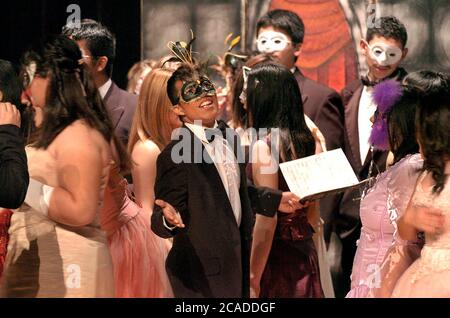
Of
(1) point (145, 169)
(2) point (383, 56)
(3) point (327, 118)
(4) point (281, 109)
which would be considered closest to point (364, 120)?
(3) point (327, 118)

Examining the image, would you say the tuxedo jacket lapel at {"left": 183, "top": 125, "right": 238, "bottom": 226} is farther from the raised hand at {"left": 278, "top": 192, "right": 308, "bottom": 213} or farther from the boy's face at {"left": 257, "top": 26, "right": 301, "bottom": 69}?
the boy's face at {"left": 257, "top": 26, "right": 301, "bottom": 69}

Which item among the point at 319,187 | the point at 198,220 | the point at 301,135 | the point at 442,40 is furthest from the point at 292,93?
the point at 442,40

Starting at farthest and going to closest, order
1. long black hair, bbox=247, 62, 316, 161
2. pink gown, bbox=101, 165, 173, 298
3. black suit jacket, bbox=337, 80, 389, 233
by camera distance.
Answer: black suit jacket, bbox=337, 80, 389, 233, long black hair, bbox=247, 62, 316, 161, pink gown, bbox=101, 165, 173, 298

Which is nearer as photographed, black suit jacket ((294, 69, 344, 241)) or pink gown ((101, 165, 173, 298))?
pink gown ((101, 165, 173, 298))

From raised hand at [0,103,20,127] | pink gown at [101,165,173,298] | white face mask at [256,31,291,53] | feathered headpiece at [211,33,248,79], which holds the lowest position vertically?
pink gown at [101,165,173,298]

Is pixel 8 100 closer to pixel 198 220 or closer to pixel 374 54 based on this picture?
pixel 198 220

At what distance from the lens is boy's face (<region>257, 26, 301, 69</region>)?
5.84m

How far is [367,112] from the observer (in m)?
5.76

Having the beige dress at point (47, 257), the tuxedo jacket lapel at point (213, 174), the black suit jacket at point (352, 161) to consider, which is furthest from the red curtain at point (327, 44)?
the beige dress at point (47, 257)

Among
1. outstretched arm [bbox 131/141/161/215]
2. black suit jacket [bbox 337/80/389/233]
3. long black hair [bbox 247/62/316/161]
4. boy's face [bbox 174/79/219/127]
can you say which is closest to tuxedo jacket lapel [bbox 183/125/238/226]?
boy's face [bbox 174/79/219/127]

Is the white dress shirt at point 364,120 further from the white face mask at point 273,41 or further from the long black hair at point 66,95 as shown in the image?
the long black hair at point 66,95

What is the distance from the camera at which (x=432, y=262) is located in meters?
3.73

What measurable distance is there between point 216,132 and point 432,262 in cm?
94

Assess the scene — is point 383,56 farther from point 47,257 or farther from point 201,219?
point 47,257
